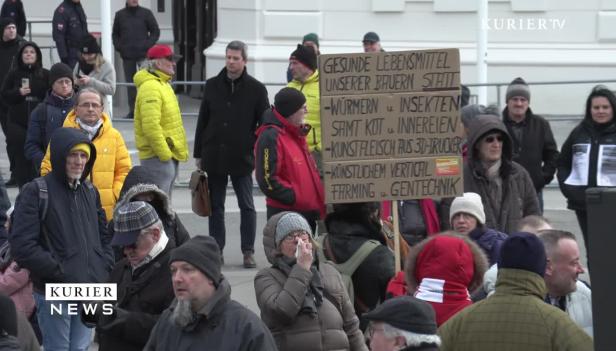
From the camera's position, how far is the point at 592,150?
1086 cm

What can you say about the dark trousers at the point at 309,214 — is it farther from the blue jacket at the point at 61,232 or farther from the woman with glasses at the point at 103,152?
the blue jacket at the point at 61,232

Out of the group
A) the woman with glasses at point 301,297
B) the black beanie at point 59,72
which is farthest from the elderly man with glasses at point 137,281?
the black beanie at point 59,72

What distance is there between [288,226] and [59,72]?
4712mm

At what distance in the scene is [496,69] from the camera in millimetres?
21812

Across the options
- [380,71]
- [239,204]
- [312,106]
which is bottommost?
[239,204]

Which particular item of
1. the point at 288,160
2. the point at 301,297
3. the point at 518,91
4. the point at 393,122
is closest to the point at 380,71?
the point at 393,122

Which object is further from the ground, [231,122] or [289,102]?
[289,102]

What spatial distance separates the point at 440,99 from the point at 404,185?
0.57 metres

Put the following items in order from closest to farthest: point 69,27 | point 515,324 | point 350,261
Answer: point 515,324
point 350,261
point 69,27

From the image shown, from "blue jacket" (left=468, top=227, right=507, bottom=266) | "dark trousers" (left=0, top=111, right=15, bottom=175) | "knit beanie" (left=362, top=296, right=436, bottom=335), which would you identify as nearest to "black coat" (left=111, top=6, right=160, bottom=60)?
"dark trousers" (left=0, top=111, right=15, bottom=175)

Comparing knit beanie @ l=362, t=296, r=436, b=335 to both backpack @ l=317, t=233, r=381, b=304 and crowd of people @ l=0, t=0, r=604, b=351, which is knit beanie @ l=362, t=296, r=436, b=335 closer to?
crowd of people @ l=0, t=0, r=604, b=351

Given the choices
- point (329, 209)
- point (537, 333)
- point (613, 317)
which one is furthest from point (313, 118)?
point (613, 317)

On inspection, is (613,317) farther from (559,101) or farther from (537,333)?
(559,101)

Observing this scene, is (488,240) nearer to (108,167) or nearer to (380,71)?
(380,71)
